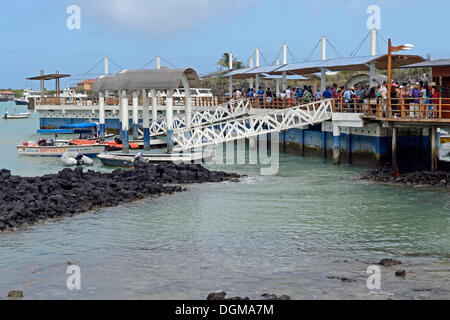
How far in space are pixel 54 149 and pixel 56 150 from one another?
0.13 m

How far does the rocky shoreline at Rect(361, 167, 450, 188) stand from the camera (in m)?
25.4

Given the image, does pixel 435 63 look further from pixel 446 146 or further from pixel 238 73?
pixel 238 73

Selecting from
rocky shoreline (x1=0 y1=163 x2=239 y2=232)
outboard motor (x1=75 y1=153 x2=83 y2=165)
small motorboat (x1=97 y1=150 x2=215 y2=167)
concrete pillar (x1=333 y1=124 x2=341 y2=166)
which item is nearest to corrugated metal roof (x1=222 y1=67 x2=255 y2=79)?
small motorboat (x1=97 y1=150 x2=215 y2=167)

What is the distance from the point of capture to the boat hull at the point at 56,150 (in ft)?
124

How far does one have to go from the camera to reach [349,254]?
15969 millimetres

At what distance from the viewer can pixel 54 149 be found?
3856 centimetres

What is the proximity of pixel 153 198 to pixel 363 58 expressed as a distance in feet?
46.8

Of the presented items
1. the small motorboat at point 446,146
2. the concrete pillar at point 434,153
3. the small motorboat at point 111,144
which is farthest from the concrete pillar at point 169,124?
the small motorboat at point 446,146

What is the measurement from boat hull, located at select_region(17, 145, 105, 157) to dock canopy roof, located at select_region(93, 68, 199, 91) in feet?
14.2

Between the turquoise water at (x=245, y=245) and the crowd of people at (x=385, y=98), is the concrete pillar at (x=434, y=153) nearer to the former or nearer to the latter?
the crowd of people at (x=385, y=98)

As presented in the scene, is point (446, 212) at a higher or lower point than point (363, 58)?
lower

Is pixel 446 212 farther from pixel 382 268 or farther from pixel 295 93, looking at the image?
pixel 295 93
